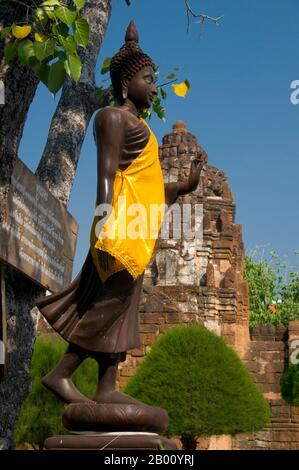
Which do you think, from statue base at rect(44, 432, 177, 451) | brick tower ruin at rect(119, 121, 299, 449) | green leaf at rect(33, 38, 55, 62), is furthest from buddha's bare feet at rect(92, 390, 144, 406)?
brick tower ruin at rect(119, 121, 299, 449)

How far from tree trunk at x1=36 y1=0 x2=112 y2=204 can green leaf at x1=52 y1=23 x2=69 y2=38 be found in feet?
6.49

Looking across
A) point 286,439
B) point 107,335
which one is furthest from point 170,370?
point 107,335

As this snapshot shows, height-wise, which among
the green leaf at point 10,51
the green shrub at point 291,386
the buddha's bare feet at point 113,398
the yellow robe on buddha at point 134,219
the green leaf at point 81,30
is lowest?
the buddha's bare feet at point 113,398

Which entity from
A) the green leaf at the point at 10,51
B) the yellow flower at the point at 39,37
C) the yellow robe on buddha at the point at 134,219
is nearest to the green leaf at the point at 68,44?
the yellow flower at the point at 39,37

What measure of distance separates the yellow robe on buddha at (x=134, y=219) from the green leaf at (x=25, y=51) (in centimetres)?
72

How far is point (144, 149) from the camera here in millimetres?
4090

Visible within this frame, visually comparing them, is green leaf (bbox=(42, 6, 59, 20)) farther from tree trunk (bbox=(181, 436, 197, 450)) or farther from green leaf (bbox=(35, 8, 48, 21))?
tree trunk (bbox=(181, 436, 197, 450))

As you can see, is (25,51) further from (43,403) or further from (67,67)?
(43,403)

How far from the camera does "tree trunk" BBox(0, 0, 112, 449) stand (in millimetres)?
4359

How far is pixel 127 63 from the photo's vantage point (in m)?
4.21

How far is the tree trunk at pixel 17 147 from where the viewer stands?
436cm

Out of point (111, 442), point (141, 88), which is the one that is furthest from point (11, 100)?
point (111, 442)

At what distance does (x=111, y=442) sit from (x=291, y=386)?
14930 millimetres

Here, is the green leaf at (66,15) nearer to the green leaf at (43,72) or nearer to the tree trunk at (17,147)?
the green leaf at (43,72)
